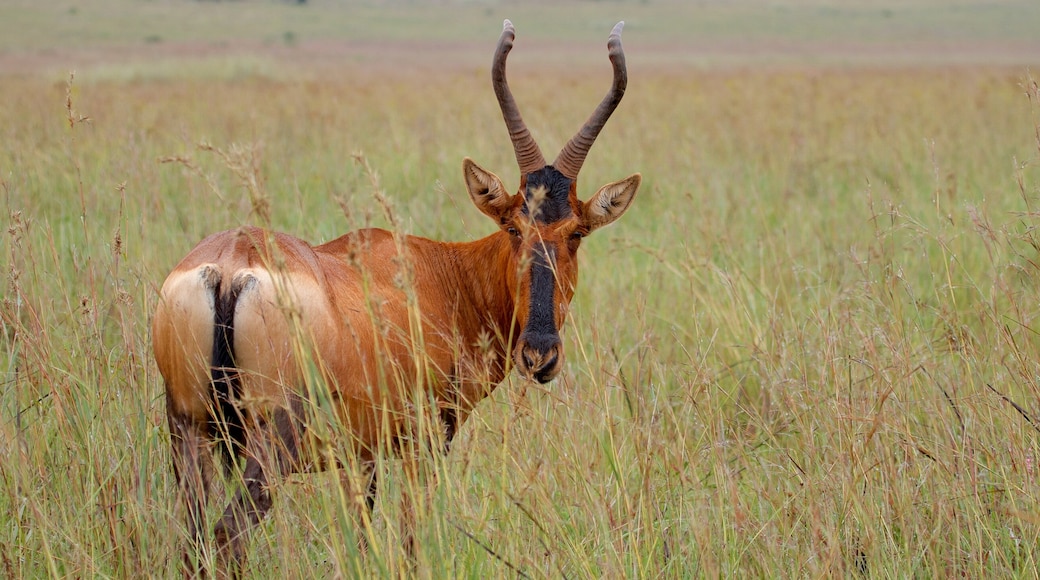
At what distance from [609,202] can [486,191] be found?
569 millimetres

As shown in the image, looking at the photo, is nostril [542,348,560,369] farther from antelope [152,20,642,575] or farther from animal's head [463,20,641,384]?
animal's head [463,20,641,384]

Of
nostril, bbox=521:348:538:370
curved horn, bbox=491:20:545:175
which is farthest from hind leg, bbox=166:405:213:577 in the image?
curved horn, bbox=491:20:545:175

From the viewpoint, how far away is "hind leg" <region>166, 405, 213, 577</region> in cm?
328

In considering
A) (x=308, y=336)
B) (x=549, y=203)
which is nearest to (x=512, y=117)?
(x=549, y=203)

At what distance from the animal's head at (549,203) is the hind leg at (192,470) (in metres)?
1.29

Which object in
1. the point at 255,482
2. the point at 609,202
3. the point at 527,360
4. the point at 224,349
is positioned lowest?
the point at 255,482

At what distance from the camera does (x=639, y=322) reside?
12.6 ft

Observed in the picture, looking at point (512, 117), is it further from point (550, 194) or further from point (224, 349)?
point (224, 349)

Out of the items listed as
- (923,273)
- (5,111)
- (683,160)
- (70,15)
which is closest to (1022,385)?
(923,273)

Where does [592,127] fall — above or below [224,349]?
above

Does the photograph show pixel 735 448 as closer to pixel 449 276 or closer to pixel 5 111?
pixel 449 276

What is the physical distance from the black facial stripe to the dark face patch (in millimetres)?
280

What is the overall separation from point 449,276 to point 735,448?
1.53 meters

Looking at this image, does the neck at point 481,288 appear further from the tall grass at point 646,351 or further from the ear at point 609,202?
the ear at point 609,202
